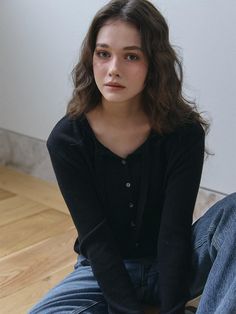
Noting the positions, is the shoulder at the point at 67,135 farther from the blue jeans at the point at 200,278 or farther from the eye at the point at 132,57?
the blue jeans at the point at 200,278

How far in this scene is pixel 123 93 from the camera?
0.84 metres

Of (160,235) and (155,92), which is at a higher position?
(155,92)

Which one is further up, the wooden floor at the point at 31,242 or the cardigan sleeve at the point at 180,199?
the cardigan sleeve at the point at 180,199

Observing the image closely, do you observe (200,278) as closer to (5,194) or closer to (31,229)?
(31,229)

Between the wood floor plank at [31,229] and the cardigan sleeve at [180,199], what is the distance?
57 cm

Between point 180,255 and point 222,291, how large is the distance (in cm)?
16

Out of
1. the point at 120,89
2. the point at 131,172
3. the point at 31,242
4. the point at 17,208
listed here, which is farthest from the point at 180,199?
the point at 17,208

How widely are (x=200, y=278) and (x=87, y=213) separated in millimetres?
240

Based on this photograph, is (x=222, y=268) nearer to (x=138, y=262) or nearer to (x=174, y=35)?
(x=138, y=262)

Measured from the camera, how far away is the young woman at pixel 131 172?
0.83 meters

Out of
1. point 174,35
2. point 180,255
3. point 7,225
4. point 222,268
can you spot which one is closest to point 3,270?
point 7,225

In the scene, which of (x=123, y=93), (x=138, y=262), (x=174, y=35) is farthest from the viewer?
(x=174, y=35)

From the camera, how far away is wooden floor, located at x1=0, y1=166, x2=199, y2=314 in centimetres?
111

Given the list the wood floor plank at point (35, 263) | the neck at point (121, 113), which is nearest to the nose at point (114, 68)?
the neck at point (121, 113)
